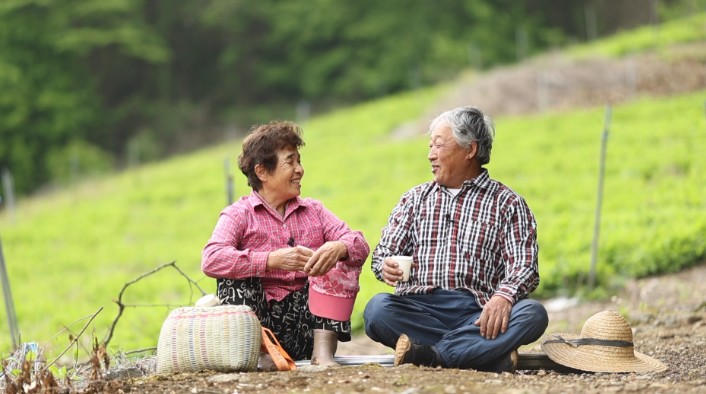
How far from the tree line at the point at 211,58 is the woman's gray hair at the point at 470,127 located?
90.1 ft

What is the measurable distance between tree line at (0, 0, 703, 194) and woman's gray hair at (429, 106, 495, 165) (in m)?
27.4

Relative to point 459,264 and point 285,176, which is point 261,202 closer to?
point 285,176

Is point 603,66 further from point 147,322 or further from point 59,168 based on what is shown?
point 59,168

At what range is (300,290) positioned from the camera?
4680 millimetres

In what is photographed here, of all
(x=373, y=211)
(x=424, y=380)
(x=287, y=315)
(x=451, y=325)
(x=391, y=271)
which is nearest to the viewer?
(x=424, y=380)

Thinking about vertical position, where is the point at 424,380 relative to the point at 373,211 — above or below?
below

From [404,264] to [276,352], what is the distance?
2.19 ft

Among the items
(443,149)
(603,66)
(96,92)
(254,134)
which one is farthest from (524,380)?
(96,92)

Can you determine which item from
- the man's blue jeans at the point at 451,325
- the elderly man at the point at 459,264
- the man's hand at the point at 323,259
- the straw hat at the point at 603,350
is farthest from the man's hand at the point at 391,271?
the straw hat at the point at 603,350

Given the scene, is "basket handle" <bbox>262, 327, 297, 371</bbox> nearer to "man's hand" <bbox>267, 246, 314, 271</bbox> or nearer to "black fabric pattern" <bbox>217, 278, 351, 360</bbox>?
"black fabric pattern" <bbox>217, 278, 351, 360</bbox>

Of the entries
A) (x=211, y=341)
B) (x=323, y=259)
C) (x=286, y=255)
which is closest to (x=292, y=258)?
(x=286, y=255)

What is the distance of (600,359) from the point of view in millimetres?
4484

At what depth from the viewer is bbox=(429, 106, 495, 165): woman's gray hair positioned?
464 centimetres

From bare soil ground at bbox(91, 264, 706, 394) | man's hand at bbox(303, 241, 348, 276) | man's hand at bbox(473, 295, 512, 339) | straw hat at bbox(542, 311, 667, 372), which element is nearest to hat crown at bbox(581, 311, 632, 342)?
straw hat at bbox(542, 311, 667, 372)
